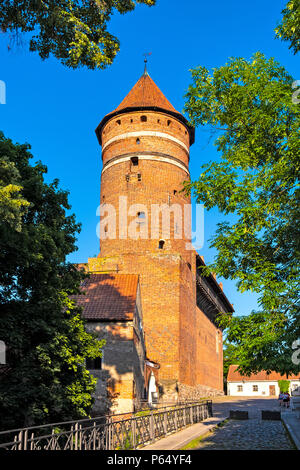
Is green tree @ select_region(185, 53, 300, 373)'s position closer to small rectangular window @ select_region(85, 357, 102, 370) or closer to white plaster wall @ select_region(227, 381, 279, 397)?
small rectangular window @ select_region(85, 357, 102, 370)

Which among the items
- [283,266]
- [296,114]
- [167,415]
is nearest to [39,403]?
[167,415]

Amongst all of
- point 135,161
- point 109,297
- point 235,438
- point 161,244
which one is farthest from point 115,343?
point 135,161

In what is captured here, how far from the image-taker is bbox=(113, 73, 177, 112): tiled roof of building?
93.7ft

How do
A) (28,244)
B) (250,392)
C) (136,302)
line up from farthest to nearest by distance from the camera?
(250,392) → (136,302) → (28,244)

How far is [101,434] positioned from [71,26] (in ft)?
26.5

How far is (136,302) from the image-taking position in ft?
66.4

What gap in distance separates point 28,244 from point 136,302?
10955 millimetres

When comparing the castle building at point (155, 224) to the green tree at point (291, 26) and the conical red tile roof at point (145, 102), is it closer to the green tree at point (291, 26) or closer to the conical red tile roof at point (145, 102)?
the conical red tile roof at point (145, 102)

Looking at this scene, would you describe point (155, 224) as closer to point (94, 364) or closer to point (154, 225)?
point (154, 225)

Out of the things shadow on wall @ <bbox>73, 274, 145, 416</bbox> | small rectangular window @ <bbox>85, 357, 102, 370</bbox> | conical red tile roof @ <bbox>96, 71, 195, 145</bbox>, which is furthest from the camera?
conical red tile roof @ <bbox>96, 71, 195, 145</bbox>

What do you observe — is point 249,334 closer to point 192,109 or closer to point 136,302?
point 192,109

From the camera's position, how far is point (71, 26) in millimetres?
7773

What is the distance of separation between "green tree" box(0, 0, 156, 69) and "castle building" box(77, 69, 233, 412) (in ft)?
58.3

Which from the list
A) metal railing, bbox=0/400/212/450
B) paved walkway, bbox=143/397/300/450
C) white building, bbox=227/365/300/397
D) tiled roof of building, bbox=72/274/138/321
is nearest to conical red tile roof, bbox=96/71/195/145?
tiled roof of building, bbox=72/274/138/321
